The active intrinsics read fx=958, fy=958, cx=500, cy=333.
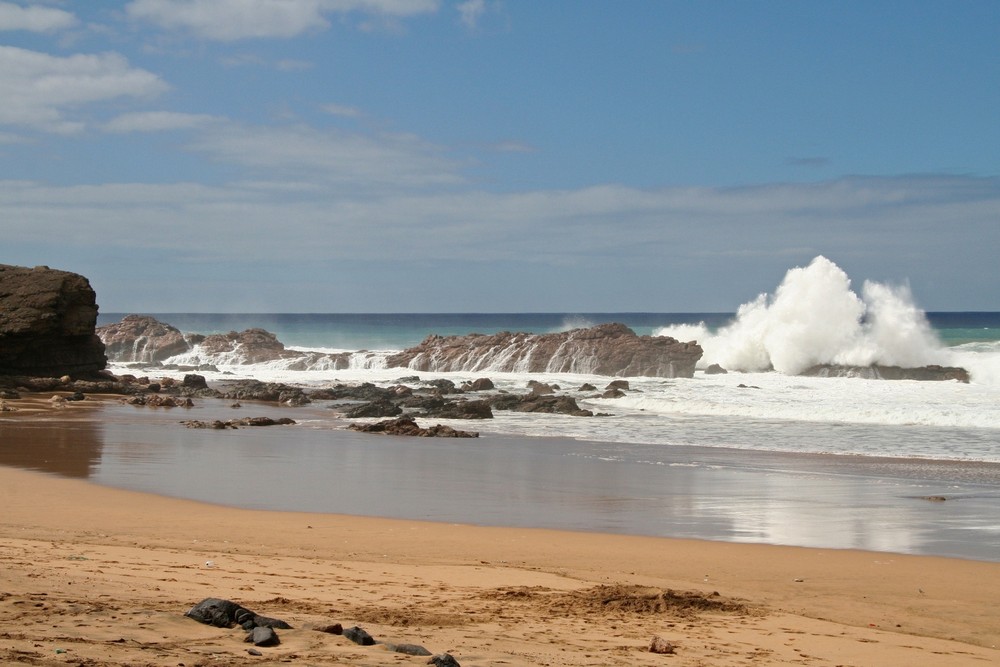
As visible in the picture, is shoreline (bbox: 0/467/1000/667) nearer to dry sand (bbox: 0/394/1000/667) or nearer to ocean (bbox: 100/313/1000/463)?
dry sand (bbox: 0/394/1000/667)

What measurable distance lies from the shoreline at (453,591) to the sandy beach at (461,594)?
2 cm

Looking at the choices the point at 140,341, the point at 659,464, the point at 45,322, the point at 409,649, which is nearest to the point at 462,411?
the point at 659,464

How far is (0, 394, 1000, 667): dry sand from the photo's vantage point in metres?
4.96

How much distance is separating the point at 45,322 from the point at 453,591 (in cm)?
2517

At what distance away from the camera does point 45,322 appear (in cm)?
2838

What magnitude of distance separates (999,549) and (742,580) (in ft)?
10.7

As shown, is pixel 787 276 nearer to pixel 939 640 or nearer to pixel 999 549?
pixel 999 549

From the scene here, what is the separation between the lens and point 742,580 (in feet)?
25.8

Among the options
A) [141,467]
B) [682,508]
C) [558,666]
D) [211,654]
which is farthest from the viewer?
[141,467]

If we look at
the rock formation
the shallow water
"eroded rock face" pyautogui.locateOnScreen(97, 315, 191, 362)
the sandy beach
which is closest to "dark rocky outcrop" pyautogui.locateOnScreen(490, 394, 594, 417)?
the shallow water

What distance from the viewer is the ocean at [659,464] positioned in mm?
10914

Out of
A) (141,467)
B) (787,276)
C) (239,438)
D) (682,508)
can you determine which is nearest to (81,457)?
(141,467)

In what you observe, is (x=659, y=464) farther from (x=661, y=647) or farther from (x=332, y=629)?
(x=332, y=629)

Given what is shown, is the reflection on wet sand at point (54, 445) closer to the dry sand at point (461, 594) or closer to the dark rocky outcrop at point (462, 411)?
the dry sand at point (461, 594)
